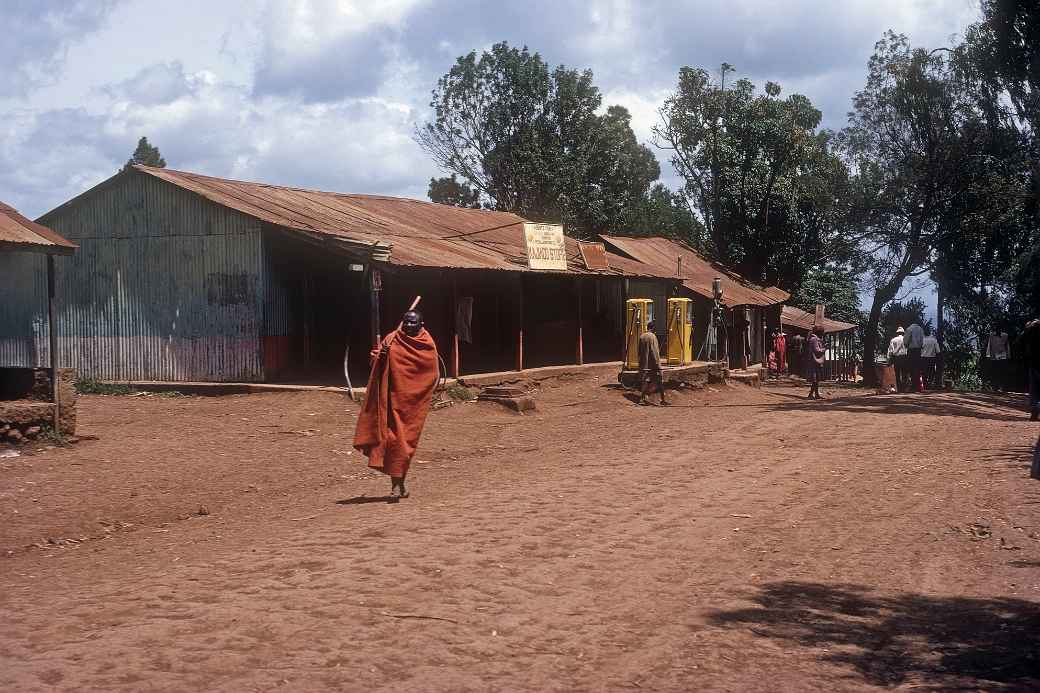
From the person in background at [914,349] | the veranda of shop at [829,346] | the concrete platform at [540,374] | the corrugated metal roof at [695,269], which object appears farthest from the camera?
the veranda of shop at [829,346]

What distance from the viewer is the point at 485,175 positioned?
148 feet

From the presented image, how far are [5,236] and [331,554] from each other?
7.46 m

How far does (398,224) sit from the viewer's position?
24.2 m

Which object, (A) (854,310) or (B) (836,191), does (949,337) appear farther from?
(A) (854,310)

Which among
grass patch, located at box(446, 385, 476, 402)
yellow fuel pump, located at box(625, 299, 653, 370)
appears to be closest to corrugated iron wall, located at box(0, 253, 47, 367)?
grass patch, located at box(446, 385, 476, 402)

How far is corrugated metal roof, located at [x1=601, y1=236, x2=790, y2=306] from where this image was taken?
3158 cm

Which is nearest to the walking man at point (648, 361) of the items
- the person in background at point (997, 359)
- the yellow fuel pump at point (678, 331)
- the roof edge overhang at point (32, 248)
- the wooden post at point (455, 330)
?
the wooden post at point (455, 330)

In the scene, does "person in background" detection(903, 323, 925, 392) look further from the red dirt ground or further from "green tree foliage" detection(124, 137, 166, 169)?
"green tree foliage" detection(124, 137, 166, 169)

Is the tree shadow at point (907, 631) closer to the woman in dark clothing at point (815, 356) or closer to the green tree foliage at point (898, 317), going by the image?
the woman in dark clothing at point (815, 356)

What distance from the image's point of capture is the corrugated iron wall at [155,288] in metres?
19.9

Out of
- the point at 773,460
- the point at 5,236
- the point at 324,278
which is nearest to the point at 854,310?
the point at 324,278

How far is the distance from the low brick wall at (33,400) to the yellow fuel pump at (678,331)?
1480cm

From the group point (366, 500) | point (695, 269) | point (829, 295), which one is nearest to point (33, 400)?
point (366, 500)

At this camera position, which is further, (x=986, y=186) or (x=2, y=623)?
(x=986, y=186)
